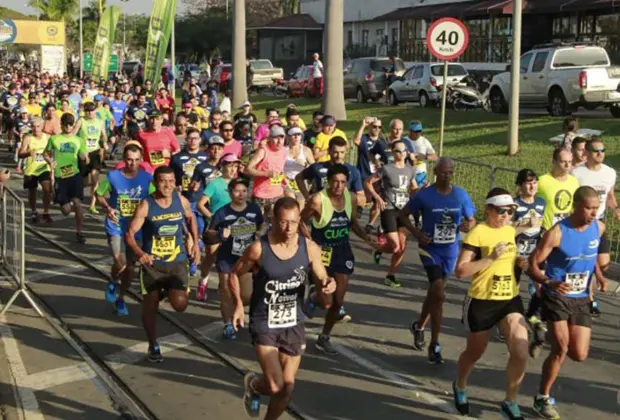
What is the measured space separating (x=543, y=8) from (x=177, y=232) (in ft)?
109

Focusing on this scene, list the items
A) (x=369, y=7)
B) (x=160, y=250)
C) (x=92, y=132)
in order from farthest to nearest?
(x=369, y=7), (x=92, y=132), (x=160, y=250)

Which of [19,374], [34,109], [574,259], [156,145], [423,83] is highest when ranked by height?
[423,83]

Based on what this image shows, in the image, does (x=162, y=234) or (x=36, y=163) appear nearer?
(x=162, y=234)

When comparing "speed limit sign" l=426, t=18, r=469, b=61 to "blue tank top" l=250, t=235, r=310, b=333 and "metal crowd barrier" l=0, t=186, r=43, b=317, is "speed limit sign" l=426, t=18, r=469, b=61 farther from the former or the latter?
"blue tank top" l=250, t=235, r=310, b=333

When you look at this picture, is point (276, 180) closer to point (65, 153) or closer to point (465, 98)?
point (65, 153)

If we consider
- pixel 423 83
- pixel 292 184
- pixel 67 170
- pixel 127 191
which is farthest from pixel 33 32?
pixel 127 191

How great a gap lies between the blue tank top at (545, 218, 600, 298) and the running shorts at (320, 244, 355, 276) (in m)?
2.02

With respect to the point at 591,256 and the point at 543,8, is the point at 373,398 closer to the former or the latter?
the point at 591,256

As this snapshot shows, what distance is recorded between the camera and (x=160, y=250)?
8.57m

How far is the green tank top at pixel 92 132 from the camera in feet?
57.1

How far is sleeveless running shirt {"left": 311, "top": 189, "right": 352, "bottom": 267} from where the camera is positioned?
8594 millimetres

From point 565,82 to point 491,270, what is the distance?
17982mm

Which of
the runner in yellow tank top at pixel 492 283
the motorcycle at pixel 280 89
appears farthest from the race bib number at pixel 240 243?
the motorcycle at pixel 280 89

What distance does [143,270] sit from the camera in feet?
27.8
